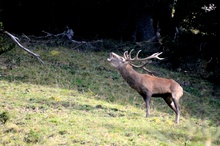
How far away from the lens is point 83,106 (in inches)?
427

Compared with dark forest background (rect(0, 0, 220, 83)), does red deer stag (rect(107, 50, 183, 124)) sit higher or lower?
lower

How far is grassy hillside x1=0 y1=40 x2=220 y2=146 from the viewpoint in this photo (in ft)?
26.3

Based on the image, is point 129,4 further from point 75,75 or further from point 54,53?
point 75,75

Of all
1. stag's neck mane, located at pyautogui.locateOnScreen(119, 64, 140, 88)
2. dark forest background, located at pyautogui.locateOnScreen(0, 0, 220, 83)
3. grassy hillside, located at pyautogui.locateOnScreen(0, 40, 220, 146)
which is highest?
dark forest background, located at pyautogui.locateOnScreen(0, 0, 220, 83)

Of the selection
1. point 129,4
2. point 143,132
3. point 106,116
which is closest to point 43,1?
point 129,4

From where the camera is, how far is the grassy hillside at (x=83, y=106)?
26.3 feet

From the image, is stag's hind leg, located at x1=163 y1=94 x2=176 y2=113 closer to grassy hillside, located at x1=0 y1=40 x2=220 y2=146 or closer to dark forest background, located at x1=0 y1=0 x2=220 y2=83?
grassy hillside, located at x1=0 y1=40 x2=220 y2=146

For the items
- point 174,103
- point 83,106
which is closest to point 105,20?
point 83,106

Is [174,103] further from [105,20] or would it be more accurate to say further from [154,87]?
[105,20]

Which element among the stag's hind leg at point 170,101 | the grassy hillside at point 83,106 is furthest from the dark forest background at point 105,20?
the stag's hind leg at point 170,101

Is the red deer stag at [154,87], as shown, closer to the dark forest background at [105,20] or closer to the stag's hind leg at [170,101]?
the stag's hind leg at [170,101]

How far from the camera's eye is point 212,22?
16203 mm

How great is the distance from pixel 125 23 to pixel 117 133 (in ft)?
52.3

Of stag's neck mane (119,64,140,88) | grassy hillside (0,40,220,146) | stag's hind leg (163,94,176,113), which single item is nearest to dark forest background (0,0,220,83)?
grassy hillside (0,40,220,146)
